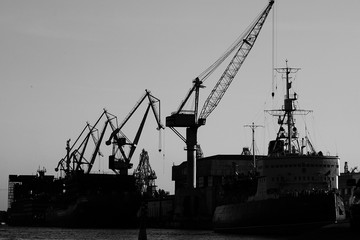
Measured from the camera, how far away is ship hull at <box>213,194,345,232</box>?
79.6 metres

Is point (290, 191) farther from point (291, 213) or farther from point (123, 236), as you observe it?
point (123, 236)

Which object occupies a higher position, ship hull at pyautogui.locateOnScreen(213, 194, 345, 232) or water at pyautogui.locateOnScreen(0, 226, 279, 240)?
ship hull at pyautogui.locateOnScreen(213, 194, 345, 232)

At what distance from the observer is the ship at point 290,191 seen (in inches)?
3159

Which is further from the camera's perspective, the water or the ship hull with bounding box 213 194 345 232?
the water

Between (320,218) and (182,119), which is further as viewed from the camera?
(182,119)

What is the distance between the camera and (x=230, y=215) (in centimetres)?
9794

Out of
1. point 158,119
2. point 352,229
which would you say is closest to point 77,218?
point 158,119

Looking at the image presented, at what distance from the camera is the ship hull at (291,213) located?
261 ft

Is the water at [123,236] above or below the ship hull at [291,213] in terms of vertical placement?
below

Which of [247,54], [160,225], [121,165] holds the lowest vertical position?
[160,225]

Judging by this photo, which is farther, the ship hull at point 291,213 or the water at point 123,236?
→ the water at point 123,236

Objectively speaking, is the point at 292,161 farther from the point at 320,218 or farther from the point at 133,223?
the point at 133,223

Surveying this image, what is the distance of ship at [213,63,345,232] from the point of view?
8025cm

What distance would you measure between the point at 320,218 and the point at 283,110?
68.5ft
